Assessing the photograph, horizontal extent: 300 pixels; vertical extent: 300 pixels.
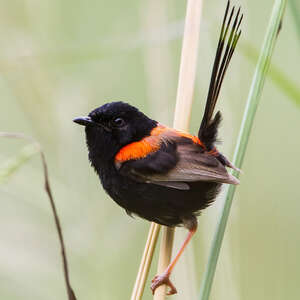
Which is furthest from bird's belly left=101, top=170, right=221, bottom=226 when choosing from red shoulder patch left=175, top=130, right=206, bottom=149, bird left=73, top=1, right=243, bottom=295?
red shoulder patch left=175, top=130, right=206, bottom=149

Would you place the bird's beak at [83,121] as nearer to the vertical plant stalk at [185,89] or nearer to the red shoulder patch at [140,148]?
the red shoulder patch at [140,148]

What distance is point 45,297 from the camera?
104 inches

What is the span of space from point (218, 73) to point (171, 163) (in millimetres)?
555

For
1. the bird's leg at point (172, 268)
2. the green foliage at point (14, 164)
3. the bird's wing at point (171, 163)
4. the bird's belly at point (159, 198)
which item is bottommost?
the bird's leg at point (172, 268)

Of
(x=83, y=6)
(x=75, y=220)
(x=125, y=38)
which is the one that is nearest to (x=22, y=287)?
(x=75, y=220)

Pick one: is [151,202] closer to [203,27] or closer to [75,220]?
[75,220]

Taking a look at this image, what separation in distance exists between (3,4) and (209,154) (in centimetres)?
152

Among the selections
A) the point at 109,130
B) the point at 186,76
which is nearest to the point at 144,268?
the point at 109,130

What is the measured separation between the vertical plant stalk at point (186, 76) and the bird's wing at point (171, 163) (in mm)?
136

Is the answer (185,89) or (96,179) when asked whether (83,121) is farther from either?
(96,179)

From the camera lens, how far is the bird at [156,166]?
2.60m

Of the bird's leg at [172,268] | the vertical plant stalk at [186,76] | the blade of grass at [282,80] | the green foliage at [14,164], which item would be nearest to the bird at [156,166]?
the bird's leg at [172,268]

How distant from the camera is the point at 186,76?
8.14 ft

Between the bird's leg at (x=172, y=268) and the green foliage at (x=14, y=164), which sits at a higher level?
the green foliage at (x=14, y=164)
